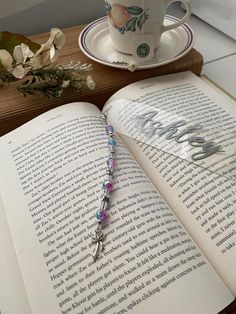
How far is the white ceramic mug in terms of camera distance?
1.44 ft

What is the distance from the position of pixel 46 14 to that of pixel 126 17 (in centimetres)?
23

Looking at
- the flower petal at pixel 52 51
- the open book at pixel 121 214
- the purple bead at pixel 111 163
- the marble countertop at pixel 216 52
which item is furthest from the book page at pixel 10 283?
the marble countertop at pixel 216 52

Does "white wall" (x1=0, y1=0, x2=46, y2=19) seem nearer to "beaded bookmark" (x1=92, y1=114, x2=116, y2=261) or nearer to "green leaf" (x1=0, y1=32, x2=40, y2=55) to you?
"green leaf" (x1=0, y1=32, x2=40, y2=55)

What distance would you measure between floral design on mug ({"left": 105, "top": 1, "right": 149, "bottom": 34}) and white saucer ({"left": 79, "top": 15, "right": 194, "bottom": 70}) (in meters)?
0.04

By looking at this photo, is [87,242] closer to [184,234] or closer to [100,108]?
[184,234]

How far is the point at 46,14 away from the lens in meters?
0.62

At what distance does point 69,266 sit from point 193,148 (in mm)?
174

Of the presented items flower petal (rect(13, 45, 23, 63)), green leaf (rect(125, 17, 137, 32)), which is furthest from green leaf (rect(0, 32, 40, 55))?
→ green leaf (rect(125, 17, 137, 32))

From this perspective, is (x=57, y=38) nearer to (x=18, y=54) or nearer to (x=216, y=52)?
(x=18, y=54)

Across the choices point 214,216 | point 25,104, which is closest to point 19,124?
point 25,104

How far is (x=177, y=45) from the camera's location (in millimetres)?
518

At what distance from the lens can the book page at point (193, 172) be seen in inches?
12.1

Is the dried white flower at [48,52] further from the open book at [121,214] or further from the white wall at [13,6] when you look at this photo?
the white wall at [13,6]

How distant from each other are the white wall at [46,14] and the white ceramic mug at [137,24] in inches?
7.0
